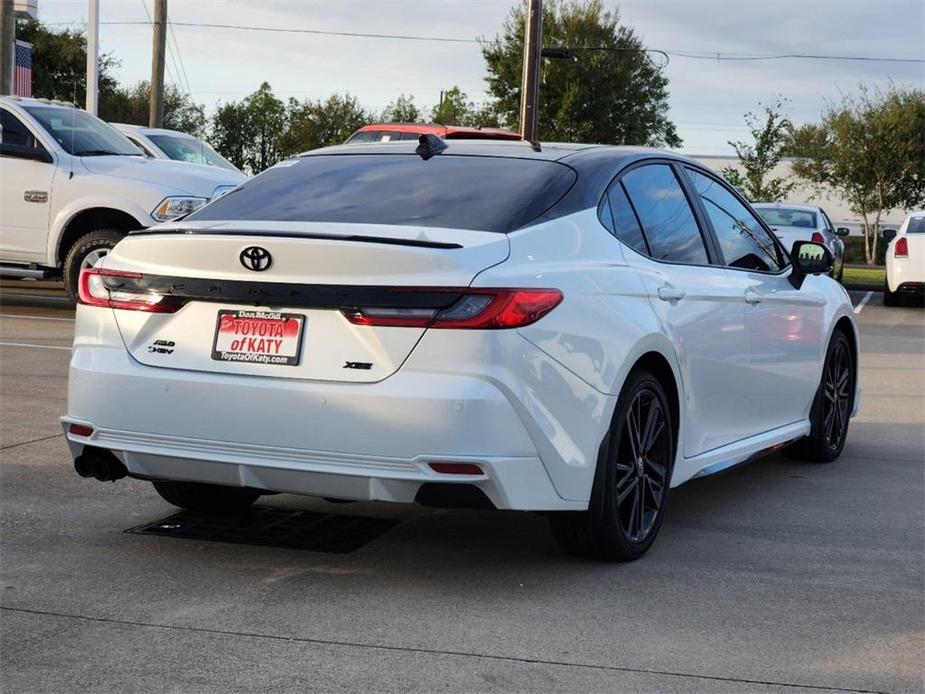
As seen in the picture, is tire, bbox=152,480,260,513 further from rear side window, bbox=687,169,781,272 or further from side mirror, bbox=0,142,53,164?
side mirror, bbox=0,142,53,164

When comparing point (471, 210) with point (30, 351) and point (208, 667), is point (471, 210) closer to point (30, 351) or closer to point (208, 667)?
point (208, 667)

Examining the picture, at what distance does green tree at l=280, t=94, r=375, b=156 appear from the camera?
65.0 meters

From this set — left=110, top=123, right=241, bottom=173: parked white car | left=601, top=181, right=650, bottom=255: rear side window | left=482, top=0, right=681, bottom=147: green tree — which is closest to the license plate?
left=601, top=181, right=650, bottom=255: rear side window

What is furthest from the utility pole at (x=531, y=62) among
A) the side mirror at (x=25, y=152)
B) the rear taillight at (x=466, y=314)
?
the rear taillight at (x=466, y=314)

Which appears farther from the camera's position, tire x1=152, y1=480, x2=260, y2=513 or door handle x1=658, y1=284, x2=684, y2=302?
tire x1=152, y1=480, x2=260, y2=513

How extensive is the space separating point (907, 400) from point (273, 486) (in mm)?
7356

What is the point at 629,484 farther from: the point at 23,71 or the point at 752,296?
the point at 23,71

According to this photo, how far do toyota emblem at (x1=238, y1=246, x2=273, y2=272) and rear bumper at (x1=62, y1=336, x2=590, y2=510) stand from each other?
0.38m

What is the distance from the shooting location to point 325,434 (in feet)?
15.3

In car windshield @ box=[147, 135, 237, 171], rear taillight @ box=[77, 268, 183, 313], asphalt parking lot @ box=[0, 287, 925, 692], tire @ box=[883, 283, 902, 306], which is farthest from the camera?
tire @ box=[883, 283, 902, 306]

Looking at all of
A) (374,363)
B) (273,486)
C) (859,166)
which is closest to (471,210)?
(374,363)

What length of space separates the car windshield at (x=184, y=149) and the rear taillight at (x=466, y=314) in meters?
15.8

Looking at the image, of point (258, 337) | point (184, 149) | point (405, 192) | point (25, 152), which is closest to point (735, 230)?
point (405, 192)

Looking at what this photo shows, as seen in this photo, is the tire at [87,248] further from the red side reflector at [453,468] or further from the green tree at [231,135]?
the green tree at [231,135]
